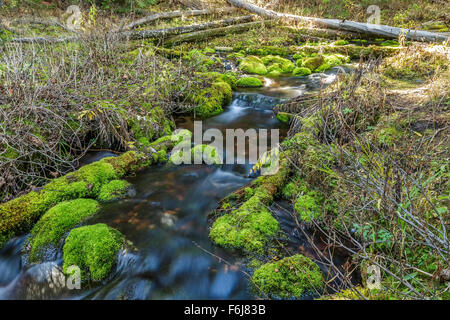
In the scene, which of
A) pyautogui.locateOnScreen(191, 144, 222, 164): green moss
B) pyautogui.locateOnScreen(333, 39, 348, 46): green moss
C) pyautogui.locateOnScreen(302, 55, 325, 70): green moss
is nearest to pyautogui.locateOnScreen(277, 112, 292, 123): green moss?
pyautogui.locateOnScreen(191, 144, 222, 164): green moss

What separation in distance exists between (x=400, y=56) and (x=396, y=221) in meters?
6.72

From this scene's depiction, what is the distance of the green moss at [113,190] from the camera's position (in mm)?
4021

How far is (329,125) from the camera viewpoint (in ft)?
15.1

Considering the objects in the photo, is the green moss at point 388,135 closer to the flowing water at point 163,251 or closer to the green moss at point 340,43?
the flowing water at point 163,251

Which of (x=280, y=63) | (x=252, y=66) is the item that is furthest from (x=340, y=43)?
(x=252, y=66)

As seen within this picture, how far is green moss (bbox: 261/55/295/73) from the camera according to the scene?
9.75 m

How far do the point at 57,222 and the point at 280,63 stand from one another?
898 centimetres

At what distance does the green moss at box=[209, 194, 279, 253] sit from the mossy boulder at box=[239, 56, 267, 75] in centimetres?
681

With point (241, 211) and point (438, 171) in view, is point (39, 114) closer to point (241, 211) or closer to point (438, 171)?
point (241, 211)

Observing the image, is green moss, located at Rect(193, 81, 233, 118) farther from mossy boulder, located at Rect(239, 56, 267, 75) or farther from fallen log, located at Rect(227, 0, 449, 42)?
fallen log, located at Rect(227, 0, 449, 42)

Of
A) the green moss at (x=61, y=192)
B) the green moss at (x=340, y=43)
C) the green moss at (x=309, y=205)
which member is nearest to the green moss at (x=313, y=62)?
the green moss at (x=340, y=43)

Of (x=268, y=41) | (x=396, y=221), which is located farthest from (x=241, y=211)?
(x=268, y=41)

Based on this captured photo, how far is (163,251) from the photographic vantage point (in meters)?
3.38

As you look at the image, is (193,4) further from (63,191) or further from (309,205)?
(309,205)
